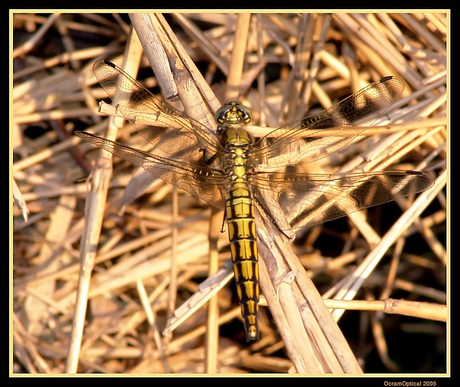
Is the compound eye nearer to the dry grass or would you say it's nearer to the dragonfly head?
the dragonfly head

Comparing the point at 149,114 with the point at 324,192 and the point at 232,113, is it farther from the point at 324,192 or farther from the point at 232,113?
the point at 324,192

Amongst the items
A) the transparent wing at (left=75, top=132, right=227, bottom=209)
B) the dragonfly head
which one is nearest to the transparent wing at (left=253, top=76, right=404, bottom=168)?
the dragonfly head

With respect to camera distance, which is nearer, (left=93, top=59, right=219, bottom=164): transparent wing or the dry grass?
(left=93, top=59, right=219, bottom=164): transparent wing

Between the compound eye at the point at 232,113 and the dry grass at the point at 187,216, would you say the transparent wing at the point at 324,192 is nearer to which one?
the compound eye at the point at 232,113

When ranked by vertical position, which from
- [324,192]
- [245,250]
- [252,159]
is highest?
[252,159]

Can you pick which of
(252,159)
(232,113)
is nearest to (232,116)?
(232,113)

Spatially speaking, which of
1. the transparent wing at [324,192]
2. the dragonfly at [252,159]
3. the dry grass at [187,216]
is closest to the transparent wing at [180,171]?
the dragonfly at [252,159]

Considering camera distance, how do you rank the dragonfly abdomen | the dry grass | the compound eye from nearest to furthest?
the dragonfly abdomen < the compound eye < the dry grass

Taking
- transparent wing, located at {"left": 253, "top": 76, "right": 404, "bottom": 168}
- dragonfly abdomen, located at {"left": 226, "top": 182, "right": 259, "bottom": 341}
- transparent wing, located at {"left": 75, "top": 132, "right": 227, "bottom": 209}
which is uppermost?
transparent wing, located at {"left": 253, "top": 76, "right": 404, "bottom": 168}
